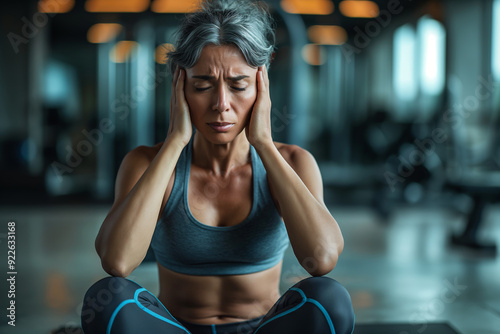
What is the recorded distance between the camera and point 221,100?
1191mm

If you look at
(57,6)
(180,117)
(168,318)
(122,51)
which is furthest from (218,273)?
(57,6)

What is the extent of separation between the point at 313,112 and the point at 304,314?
788cm

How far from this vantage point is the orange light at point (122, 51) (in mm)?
5703

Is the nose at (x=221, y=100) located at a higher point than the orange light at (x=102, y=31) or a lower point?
lower

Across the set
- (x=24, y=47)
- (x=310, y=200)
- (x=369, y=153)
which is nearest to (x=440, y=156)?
(x=369, y=153)

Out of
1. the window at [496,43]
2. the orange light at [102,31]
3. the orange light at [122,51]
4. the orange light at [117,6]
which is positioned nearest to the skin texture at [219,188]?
the orange light at [122,51]

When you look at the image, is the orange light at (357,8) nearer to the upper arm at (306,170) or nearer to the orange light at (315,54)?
the orange light at (315,54)

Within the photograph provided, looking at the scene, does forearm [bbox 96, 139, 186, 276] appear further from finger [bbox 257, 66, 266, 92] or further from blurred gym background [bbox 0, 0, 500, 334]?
blurred gym background [bbox 0, 0, 500, 334]

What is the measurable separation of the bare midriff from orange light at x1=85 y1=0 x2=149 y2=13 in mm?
5783

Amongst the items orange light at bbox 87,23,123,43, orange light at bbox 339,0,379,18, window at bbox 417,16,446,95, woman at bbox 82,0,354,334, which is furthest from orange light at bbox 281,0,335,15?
woman at bbox 82,0,354,334

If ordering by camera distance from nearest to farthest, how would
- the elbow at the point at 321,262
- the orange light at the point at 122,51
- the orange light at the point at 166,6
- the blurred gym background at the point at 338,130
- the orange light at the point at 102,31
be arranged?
the elbow at the point at 321,262
the blurred gym background at the point at 338,130
the orange light at the point at 122,51
the orange light at the point at 166,6
the orange light at the point at 102,31

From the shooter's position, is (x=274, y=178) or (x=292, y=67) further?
(x=292, y=67)

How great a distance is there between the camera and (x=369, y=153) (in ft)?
28.4

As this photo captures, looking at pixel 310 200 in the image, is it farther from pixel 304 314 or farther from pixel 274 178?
pixel 304 314
